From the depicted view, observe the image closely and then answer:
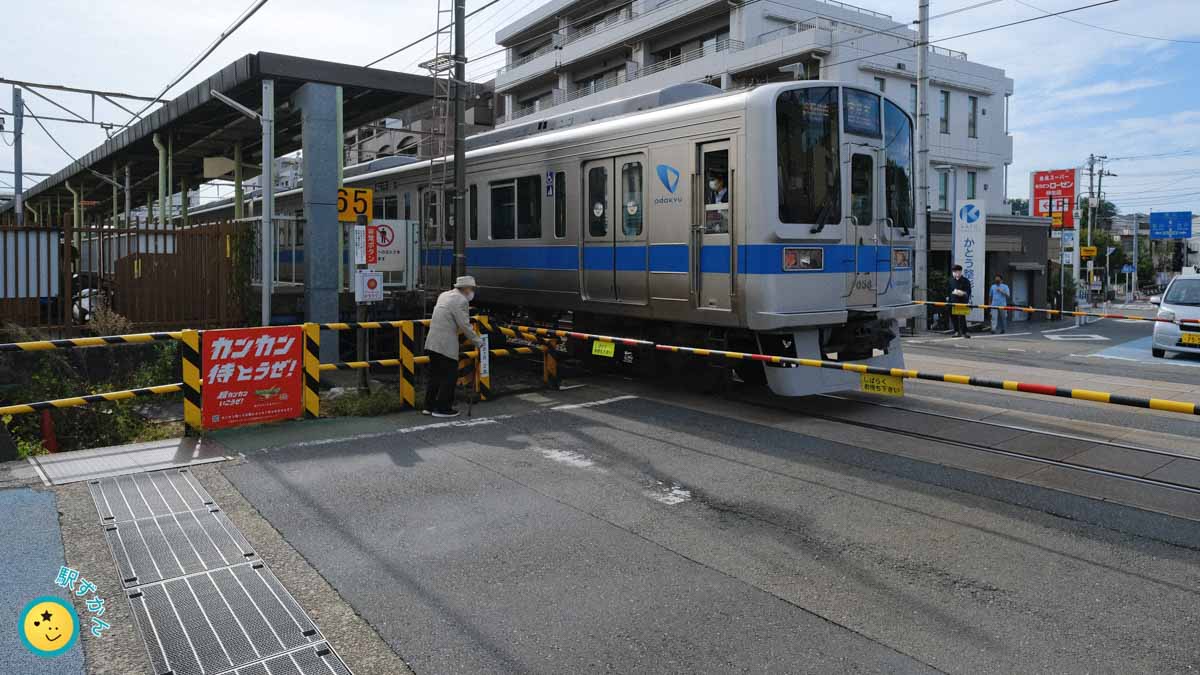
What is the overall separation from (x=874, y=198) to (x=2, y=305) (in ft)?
36.7

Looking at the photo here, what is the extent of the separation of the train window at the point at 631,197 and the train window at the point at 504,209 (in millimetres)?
2680

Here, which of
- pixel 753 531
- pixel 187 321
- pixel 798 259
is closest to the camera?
pixel 753 531

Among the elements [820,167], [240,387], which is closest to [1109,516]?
[820,167]

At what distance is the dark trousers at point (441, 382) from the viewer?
9.94 meters

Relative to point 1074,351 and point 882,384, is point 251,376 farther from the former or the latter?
point 1074,351

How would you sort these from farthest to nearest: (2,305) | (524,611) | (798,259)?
(2,305)
(798,259)
(524,611)

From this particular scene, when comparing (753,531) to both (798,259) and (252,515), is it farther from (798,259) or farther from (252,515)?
(798,259)

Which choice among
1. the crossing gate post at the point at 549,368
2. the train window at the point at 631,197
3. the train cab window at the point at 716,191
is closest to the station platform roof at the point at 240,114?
the train window at the point at 631,197

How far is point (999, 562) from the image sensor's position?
214 inches

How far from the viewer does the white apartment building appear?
118 ft

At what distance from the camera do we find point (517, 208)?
1345 cm

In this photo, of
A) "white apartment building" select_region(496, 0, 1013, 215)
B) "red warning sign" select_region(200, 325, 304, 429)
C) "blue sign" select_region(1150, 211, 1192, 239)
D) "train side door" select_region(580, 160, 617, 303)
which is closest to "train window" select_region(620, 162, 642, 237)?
"train side door" select_region(580, 160, 617, 303)

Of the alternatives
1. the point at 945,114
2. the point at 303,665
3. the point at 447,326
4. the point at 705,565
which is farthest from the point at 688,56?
the point at 303,665

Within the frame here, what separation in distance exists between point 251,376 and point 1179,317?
1708 centimetres
